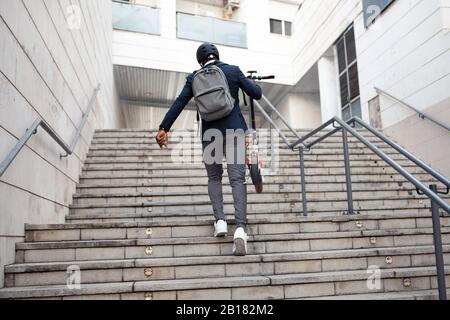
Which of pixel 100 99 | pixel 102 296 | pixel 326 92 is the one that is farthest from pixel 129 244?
pixel 326 92

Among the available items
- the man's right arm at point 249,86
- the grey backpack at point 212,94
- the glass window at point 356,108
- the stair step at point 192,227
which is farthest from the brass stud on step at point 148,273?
the glass window at point 356,108

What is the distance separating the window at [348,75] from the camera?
874cm

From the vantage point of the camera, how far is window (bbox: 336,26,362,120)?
344 inches

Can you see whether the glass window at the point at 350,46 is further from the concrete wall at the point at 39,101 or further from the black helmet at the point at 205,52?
the black helmet at the point at 205,52

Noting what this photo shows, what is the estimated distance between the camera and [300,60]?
11.6 metres

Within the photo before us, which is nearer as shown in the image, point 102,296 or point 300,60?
point 102,296

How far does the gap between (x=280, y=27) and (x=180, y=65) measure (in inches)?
164

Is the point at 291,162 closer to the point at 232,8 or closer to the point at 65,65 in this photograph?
the point at 65,65

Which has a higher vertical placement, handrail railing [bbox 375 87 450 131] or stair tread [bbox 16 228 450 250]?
handrail railing [bbox 375 87 450 131]

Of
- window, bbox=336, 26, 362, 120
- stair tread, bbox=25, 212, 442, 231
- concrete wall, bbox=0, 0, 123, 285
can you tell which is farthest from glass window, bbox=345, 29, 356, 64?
stair tread, bbox=25, 212, 442, 231

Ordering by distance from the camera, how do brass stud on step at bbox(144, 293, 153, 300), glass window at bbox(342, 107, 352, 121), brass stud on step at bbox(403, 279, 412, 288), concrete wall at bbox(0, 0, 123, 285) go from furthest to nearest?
glass window at bbox(342, 107, 352, 121), brass stud on step at bbox(403, 279, 412, 288), concrete wall at bbox(0, 0, 123, 285), brass stud on step at bbox(144, 293, 153, 300)

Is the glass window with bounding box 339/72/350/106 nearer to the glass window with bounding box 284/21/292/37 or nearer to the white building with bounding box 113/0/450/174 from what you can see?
the white building with bounding box 113/0/450/174

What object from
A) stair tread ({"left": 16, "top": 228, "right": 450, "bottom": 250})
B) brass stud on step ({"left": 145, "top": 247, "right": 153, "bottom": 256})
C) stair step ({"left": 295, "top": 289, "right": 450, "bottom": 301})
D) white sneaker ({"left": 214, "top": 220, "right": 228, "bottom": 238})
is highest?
white sneaker ({"left": 214, "top": 220, "right": 228, "bottom": 238})
